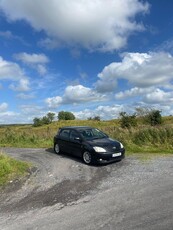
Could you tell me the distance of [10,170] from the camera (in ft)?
37.7

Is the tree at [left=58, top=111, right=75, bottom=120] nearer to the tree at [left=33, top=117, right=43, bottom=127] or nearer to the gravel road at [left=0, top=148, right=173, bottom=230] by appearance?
the tree at [left=33, top=117, right=43, bottom=127]

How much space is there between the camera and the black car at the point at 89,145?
12617 mm

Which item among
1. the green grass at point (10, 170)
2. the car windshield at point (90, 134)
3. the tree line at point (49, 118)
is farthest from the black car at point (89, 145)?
the tree line at point (49, 118)

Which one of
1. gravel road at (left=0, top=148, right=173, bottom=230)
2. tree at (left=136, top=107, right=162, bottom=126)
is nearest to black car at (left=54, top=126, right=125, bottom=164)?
gravel road at (left=0, top=148, right=173, bottom=230)

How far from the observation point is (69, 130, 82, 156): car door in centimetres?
1388

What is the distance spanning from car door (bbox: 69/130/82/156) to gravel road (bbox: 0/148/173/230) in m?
1.37

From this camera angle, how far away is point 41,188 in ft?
31.0

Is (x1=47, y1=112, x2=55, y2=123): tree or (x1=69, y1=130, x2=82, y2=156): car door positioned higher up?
(x1=47, y1=112, x2=55, y2=123): tree

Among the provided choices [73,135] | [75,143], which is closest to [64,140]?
[73,135]

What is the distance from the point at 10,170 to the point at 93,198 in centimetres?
478

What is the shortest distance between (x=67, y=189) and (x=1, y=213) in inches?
89.0

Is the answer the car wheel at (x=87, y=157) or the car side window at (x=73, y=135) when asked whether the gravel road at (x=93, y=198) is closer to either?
the car wheel at (x=87, y=157)

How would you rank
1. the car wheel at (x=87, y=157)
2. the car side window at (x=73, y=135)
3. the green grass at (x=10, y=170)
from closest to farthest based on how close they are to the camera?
1. the green grass at (x=10, y=170)
2. the car wheel at (x=87, y=157)
3. the car side window at (x=73, y=135)

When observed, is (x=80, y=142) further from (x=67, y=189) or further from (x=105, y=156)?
(x=67, y=189)
